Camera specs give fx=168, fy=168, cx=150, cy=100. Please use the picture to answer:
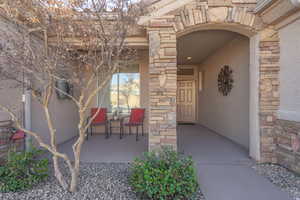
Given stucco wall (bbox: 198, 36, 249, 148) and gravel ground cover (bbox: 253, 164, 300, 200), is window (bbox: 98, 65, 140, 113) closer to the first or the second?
stucco wall (bbox: 198, 36, 249, 148)

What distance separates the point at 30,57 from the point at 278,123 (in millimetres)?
3872

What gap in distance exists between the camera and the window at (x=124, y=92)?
563 centimetres

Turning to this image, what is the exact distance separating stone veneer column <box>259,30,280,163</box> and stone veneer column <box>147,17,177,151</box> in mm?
1580

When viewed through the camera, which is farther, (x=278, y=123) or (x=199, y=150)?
(x=199, y=150)

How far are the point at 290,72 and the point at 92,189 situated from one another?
11.6ft

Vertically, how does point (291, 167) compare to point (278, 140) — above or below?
below

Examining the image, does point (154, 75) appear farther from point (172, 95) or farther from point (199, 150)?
point (199, 150)

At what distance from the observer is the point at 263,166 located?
2.94 meters

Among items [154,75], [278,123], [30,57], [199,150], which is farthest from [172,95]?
[30,57]

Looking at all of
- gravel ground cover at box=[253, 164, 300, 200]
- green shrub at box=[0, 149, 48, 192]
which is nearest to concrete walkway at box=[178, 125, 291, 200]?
gravel ground cover at box=[253, 164, 300, 200]

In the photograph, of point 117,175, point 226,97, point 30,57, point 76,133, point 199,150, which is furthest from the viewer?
point 76,133

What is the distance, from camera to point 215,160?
3172 millimetres

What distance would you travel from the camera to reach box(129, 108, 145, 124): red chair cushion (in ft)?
16.5

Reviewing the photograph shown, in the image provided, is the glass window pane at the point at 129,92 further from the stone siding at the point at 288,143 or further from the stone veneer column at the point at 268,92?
the stone siding at the point at 288,143
